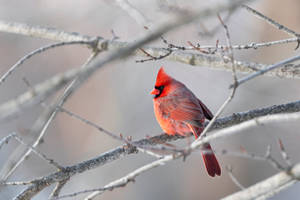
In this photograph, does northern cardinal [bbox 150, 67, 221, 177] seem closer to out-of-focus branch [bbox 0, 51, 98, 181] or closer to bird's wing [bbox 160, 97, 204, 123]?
bird's wing [bbox 160, 97, 204, 123]

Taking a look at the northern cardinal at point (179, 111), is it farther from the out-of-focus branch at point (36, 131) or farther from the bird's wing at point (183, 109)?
the out-of-focus branch at point (36, 131)

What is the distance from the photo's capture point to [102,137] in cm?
694

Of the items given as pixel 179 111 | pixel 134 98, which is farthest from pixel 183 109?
pixel 134 98

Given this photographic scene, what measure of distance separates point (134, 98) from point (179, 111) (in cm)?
370

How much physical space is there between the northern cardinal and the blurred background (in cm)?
231

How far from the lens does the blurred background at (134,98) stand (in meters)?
6.38

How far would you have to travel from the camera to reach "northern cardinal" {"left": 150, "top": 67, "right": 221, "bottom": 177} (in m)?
3.28

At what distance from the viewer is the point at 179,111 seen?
139 inches

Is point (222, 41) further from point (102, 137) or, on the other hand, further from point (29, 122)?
point (29, 122)

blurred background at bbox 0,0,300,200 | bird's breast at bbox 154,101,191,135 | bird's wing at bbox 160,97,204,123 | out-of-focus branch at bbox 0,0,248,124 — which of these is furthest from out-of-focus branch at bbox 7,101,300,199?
blurred background at bbox 0,0,300,200

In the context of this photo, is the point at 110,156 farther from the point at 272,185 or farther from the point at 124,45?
the point at 272,185

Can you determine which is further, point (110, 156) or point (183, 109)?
point (183, 109)

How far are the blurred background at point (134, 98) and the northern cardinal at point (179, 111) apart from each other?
2.31m

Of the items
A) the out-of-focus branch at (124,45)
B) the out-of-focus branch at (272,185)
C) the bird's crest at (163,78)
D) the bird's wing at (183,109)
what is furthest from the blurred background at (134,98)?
the out-of-focus branch at (272,185)
